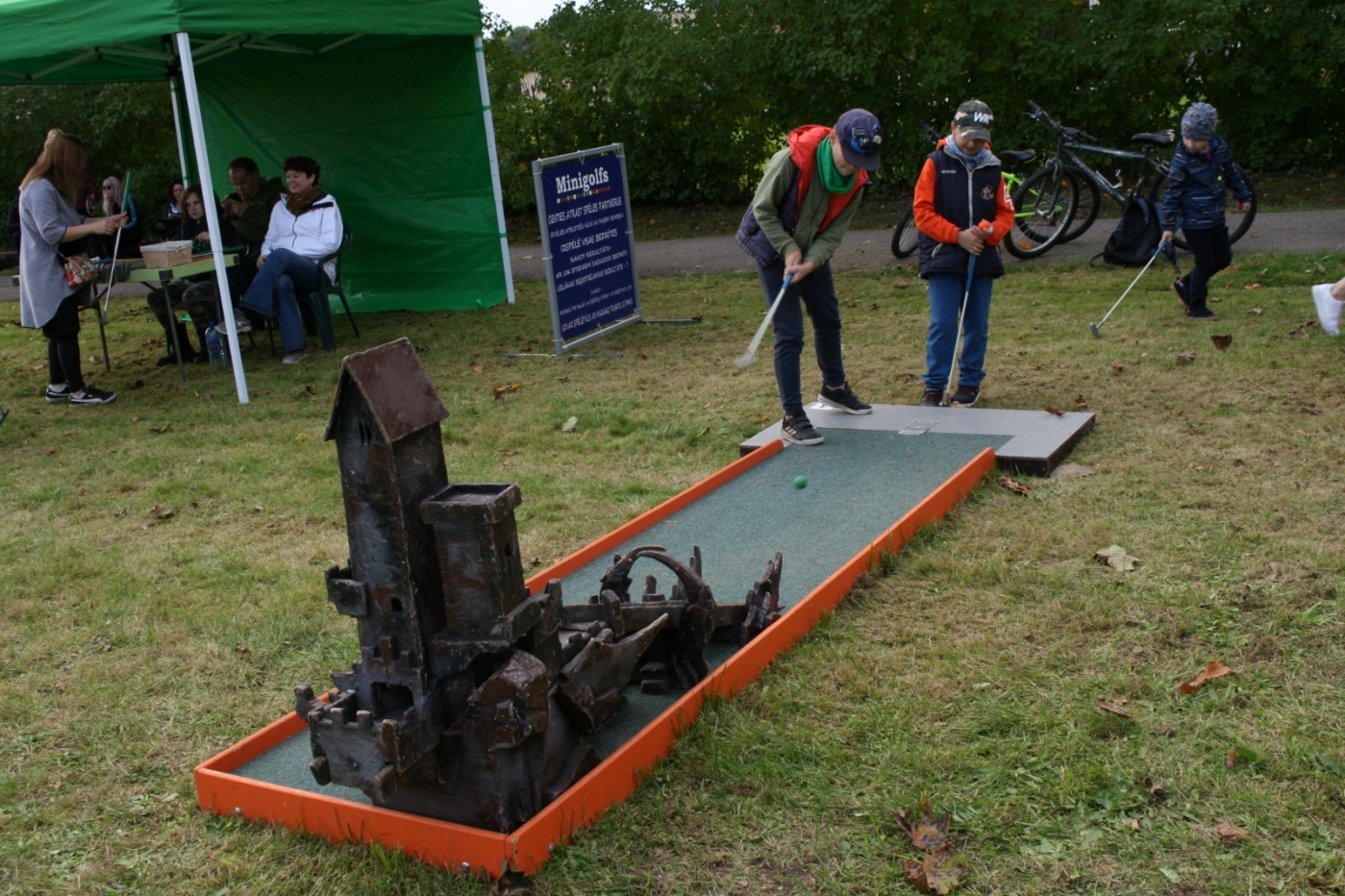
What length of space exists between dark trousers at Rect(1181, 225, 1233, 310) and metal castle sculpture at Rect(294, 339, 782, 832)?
23.4 feet

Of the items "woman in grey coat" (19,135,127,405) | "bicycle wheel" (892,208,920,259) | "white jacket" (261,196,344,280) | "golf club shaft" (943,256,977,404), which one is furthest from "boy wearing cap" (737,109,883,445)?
"bicycle wheel" (892,208,920,259)

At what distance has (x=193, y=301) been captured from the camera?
1027 cm

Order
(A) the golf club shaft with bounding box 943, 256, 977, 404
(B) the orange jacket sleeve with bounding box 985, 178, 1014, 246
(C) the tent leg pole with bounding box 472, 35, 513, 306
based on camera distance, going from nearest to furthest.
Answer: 1. (B) the orange jacket sleeve with bounding box 985, 178, 1014, 246
2. (A) the golf club shaft with bounding box 943, 256, 977, 404
3. (C) the tent leg pole with bounding box 472, 35, 513, 306

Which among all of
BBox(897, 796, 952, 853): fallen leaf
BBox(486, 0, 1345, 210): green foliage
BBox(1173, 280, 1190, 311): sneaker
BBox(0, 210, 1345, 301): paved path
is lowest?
BBox(897, 796, 952, 853): fallen leaf

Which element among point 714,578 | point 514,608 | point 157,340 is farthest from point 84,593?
point 157,340

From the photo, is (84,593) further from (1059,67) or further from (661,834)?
(1059,67)

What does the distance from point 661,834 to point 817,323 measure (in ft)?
12.9

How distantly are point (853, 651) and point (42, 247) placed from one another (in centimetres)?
729

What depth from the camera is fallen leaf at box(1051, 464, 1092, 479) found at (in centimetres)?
571

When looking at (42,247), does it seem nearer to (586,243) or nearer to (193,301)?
(193,301)

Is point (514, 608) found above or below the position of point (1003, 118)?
below

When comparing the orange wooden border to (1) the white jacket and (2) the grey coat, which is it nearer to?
(2) the grey coat

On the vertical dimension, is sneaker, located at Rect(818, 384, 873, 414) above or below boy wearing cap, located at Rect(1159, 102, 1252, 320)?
below

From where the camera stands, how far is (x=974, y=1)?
15.3m
